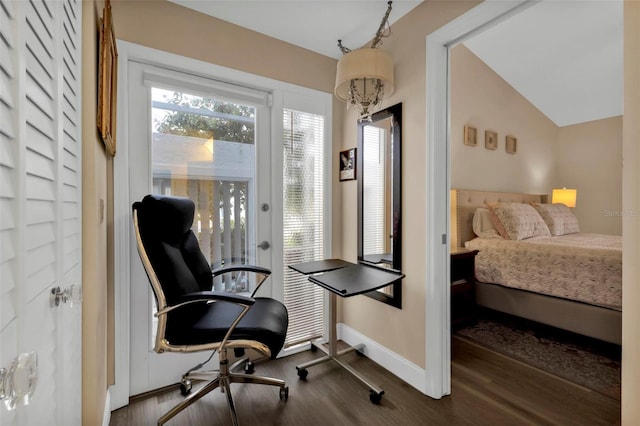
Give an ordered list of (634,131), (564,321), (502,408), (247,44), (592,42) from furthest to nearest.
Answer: (592,42) < (564,321) < (247,44) < (502,408) < (634,131)

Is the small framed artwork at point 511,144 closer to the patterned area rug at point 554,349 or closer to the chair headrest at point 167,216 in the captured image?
the patterned area rug at point 554,349

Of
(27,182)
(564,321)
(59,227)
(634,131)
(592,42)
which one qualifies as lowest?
(564,321)

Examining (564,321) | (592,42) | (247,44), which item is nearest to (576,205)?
(592,42)

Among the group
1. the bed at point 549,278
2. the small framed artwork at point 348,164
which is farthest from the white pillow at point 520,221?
the small framed artwork at point 348,164

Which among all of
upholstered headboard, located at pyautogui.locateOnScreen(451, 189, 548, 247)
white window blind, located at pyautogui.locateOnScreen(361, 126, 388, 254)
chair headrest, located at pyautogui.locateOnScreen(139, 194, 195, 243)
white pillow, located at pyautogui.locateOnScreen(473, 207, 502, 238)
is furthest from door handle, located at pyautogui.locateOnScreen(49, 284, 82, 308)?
white pillow, located at pyautogui.locateOnScreen(473, 207, 502, 238)

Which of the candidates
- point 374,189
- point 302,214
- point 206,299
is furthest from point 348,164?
point 206,299

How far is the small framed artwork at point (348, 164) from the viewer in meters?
2.48

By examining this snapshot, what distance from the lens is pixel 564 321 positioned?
258cm

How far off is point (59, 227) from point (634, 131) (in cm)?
189

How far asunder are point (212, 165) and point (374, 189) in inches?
47.4

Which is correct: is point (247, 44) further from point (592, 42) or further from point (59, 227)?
point (592, 42)

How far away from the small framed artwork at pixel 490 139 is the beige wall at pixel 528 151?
0.06m

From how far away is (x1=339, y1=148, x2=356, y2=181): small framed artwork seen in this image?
2482 mm

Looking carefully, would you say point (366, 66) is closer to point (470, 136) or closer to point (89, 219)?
point (89, 219)
